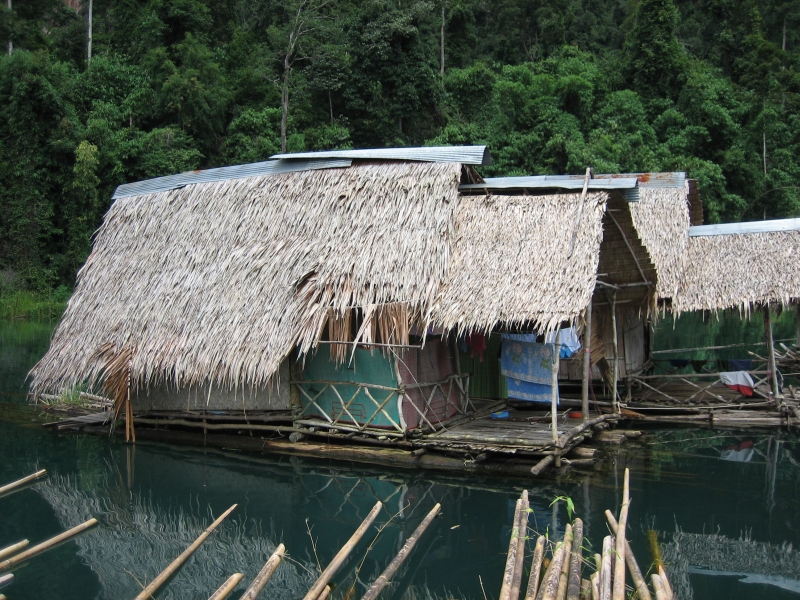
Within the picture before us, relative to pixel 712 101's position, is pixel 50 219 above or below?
below

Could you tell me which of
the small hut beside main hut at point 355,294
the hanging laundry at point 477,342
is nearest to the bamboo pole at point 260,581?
the small hut beside main hut at point 355,294

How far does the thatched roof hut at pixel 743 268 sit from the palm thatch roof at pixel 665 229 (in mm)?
182

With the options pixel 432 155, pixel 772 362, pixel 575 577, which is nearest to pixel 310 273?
pixel 432 155

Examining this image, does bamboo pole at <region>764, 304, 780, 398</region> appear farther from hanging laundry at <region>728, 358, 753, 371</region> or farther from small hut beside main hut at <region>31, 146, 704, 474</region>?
small hut beside main hut at <region>31, 146, 704, 474</region>

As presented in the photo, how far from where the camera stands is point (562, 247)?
8.86m

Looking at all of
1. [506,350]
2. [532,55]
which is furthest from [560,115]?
[506,350]

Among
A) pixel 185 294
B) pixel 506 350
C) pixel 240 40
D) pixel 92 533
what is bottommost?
pixel 92 533

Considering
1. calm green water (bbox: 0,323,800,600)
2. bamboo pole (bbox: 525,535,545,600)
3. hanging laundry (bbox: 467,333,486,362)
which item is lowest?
calm green water (bbox: 0,323,800,600)

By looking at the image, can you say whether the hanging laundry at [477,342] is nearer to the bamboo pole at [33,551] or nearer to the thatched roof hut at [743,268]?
the thatched roof hut at [743,268]

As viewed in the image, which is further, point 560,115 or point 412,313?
point 560,115

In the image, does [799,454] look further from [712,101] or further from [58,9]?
[58,9]

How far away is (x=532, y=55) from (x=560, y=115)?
10848mm

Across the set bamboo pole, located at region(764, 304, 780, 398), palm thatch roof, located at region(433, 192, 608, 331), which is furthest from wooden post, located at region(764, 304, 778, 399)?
palm thatch roof, located at region(433, 192, 608, 331)

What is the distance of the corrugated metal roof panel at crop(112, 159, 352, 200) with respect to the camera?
1136 cm
